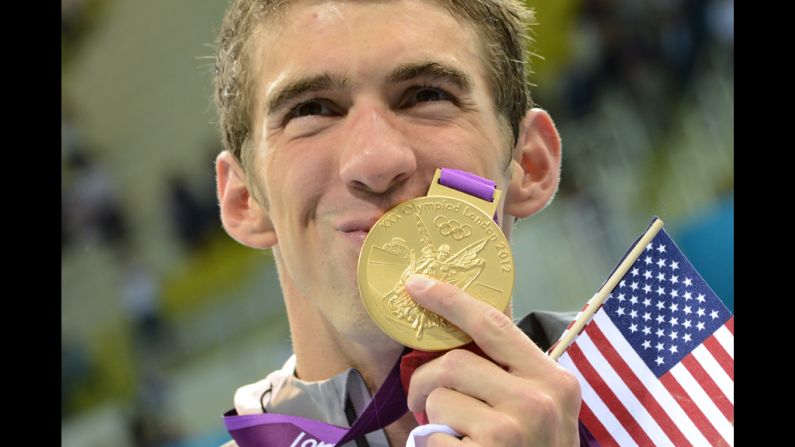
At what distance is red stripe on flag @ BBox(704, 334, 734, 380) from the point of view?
277 cm

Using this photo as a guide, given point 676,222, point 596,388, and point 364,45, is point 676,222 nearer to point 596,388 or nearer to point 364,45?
point 596,388

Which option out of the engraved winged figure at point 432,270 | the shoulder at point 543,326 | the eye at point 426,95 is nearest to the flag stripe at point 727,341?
the shoulder at point 543,326

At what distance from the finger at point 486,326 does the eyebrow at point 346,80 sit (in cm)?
61

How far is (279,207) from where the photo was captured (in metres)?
2.69

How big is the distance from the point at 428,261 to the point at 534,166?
84cm

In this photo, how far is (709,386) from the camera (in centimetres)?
277

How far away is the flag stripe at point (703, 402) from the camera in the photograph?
271 cm

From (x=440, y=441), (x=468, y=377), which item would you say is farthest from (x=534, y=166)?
(x=440, y=441)

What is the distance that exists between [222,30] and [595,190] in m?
3.49

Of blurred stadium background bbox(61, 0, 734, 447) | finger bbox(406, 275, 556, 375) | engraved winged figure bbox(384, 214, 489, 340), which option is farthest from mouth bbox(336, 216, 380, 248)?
blurred stadium background bbox(61, 0, 734, 447)

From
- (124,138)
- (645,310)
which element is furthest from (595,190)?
(645,310)

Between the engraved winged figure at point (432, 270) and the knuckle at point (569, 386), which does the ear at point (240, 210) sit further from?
the knuckle at point (569, 386)

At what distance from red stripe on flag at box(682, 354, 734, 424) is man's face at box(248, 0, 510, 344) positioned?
29.3 inches

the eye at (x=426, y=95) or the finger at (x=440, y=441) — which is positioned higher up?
the eye at (x=426, y=95)
